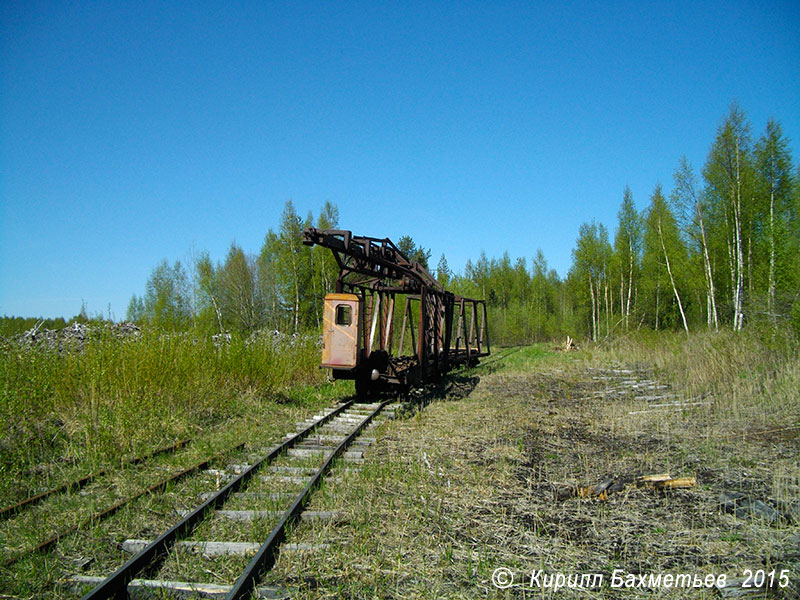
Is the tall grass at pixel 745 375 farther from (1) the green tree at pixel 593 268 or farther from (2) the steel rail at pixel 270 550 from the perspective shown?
(1) the green tree at pixel 593 268

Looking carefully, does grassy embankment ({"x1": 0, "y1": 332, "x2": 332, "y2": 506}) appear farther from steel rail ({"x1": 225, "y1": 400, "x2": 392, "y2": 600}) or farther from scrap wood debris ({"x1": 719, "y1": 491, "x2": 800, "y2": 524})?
scrap wood debris ({"x1": 719, "y1": 491, "x2": 800, "y2": 524})

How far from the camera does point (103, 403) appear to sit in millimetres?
7418

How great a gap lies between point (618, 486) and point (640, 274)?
31.6 m

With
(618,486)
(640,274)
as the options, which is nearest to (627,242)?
(640,274)

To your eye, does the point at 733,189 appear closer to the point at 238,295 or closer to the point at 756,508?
the point at 756,508

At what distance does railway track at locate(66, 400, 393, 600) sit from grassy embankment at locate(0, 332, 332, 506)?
1.89 metres

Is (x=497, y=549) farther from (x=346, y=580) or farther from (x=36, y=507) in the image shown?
(x=36, y=507)

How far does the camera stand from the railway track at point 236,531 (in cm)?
331

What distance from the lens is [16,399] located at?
6469 mm

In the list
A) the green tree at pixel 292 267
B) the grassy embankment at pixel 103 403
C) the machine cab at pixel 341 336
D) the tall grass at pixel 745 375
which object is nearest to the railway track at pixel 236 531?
the grassy embankment at pixel 103 403

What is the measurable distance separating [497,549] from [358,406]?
23.9 feet

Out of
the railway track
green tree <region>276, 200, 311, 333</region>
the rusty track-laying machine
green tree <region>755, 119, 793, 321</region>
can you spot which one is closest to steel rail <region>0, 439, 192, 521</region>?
the railway track

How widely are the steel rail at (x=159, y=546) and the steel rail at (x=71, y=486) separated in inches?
64.5

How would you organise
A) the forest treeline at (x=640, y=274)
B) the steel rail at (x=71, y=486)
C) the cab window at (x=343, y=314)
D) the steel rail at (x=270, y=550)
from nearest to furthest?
the steel rail at (x=270, y=550), the steel rail at (x=71, y=486), the cab window at (x=343, y=314), the forest treeline at (x=640, y=274)
